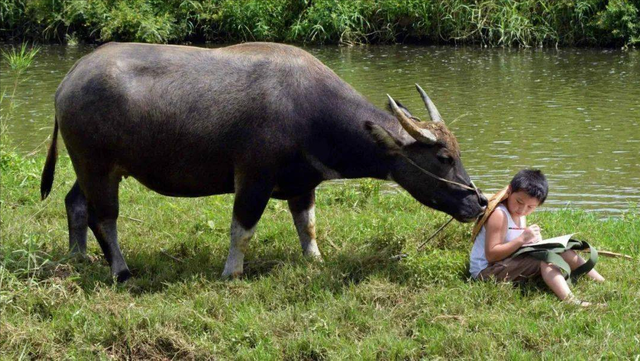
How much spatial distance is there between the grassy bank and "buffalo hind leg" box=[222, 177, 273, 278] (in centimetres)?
1419

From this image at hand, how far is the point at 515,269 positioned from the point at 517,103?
356 inches

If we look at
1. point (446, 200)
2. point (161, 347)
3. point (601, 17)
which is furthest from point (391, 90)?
point (161, 347)

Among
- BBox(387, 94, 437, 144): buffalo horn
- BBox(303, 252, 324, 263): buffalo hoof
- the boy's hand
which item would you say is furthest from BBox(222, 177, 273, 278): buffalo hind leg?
the boy's hand

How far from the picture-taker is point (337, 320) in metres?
5.57

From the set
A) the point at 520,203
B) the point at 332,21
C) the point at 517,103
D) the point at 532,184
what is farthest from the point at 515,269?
the point at 332,21

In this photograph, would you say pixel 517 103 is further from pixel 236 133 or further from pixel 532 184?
pixel 236 133

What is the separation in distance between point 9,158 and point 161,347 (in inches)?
181

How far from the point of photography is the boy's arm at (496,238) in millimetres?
5902

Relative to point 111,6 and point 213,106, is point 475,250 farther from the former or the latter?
point 111,6

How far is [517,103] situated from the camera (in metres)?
14.6

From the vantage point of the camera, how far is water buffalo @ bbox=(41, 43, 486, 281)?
616 centimetres

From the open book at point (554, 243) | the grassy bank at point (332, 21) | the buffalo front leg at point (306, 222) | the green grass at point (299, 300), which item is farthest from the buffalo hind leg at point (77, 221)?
the grassy bank at point (332, 21)

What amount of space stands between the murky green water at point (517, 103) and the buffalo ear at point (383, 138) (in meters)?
3.27

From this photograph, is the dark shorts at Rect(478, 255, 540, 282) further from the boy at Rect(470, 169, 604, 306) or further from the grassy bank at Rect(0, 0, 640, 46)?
the grassy bank at Rect(0, 0, 640, 46)
